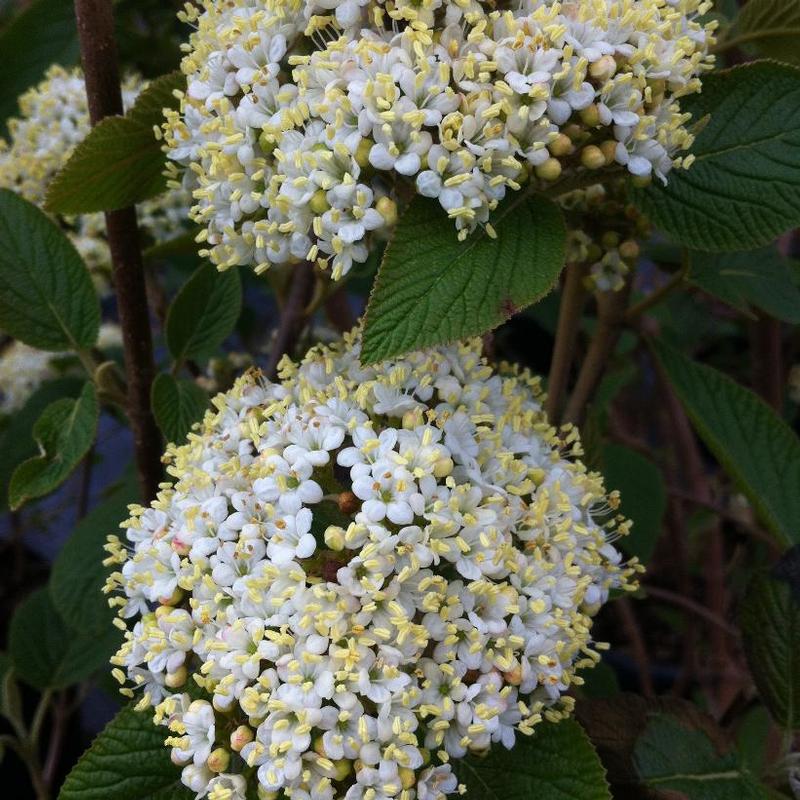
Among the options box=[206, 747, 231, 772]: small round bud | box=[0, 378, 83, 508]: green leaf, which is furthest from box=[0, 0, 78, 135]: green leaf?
box=[206, 747, 231, 772]: small round bud

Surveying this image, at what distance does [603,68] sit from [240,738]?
49 centimetres

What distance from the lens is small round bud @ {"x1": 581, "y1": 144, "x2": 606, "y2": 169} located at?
63cm

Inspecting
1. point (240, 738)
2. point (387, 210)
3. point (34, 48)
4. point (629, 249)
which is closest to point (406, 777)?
point (240, 738)

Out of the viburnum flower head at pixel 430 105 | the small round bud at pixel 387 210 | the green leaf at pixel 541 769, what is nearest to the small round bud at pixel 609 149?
the viburnum flower head at pixel 430 105

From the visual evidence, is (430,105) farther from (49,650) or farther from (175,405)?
(49,650)

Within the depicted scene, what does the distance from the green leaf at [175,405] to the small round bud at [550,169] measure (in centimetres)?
39

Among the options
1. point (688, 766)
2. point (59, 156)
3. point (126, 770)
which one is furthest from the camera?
point (59, 156)

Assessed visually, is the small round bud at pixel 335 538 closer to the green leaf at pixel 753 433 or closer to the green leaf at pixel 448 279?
the green leaf at pixel 448 279

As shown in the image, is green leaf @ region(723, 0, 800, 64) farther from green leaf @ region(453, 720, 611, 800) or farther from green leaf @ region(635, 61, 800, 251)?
green leaf @ region(453, 720, 611, 800)

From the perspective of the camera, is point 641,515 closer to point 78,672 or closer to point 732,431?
point 732,431

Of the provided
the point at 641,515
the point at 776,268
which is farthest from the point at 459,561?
the point at 641,515

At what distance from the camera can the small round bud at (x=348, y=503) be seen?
67 centimetres

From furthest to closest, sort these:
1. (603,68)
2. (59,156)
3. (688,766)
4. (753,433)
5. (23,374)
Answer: (23,374)
(59,156)
(753,433)
(688,766)
(603,68)

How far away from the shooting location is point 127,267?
34.7 inches
